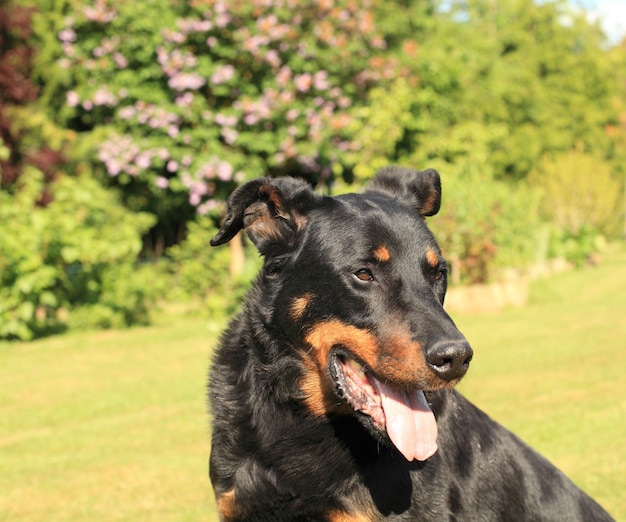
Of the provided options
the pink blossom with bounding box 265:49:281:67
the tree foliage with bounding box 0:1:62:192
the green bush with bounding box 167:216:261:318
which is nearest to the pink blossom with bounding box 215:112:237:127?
the pink blossom with bounding box 265:49:281:67

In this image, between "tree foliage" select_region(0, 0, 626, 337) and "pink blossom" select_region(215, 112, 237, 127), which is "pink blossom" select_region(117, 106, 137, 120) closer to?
"tree foliage" select_region(0, 0, 626, 337)

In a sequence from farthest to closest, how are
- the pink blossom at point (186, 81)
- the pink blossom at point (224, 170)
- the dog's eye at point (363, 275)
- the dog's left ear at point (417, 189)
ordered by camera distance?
the pink blossom at point (224, 170) → the pink blossom at point (186, 81) → the dog's left ear at point (417, 189) → the dog's eye at point (363, 275)

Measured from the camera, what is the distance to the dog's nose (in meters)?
3.02

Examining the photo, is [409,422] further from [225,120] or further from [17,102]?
[17,102]

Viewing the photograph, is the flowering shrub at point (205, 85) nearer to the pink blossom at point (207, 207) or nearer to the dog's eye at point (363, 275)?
the pink blossom at point (207, 207)

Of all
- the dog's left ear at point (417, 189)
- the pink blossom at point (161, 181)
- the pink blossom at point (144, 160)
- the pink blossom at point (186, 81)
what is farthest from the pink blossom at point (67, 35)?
the dog's left ear at point (417, 189)

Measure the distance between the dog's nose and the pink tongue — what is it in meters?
0.27

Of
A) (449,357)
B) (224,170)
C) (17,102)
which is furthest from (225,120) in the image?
(449,357)

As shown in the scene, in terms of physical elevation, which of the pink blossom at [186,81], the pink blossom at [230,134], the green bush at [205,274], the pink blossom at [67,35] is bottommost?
the green bush at [205,274]

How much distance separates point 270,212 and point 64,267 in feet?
28.9

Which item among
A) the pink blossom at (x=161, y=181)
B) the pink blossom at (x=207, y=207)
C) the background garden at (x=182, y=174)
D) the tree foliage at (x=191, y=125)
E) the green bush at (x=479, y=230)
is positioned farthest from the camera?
the pink blossom at (x=207, y=207)

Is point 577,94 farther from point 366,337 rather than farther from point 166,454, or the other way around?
point 366,337

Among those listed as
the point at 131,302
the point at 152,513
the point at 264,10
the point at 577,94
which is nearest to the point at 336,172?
the point at 264,10

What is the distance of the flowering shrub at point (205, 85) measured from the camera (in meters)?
14.2
